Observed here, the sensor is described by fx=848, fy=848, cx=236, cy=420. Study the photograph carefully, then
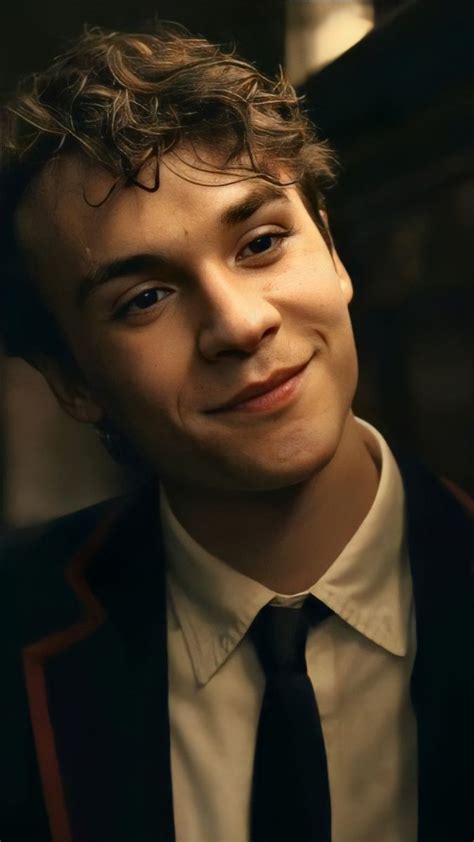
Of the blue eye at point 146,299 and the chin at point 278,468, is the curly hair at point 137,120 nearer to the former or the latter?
the blue eye at point 146,299

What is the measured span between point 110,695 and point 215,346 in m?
0.32

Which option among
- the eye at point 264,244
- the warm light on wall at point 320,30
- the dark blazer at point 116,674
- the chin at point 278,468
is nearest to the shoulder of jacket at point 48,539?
the dark blazer at point 116,674

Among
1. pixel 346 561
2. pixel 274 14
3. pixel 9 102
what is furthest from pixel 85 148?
pixel 346 561

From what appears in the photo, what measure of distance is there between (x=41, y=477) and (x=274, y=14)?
1.54 feet

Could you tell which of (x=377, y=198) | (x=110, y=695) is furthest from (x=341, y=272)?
(x=110, y=695)

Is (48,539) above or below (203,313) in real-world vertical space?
below

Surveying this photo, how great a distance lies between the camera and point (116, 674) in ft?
2.46

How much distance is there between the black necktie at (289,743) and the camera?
72 centimetres

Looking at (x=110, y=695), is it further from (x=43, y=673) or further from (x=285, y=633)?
(x=285, y=633)

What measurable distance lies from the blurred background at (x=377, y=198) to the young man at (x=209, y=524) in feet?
0.08

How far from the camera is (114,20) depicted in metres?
0.74

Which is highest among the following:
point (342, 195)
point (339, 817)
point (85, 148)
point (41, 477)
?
point (85, 148)

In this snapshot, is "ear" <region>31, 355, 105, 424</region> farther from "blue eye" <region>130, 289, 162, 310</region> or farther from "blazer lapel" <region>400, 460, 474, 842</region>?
"blazer lapel" <region>400, 460, 474, 842</region>

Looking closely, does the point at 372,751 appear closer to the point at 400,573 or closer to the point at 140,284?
the point at 400,573
